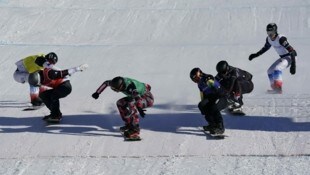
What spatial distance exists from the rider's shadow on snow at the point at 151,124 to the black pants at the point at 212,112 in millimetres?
493

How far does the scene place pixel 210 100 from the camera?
35.7ft

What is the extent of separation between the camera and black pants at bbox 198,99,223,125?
416 inches

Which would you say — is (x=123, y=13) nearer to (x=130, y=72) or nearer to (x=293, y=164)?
(x=130, y=72)

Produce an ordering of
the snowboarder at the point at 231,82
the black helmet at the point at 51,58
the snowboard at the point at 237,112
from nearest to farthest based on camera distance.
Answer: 1. the snowboarder at the point at 231,82
2. the snowboard at the point at 237,112
3. the black helmet at the point at 51,58

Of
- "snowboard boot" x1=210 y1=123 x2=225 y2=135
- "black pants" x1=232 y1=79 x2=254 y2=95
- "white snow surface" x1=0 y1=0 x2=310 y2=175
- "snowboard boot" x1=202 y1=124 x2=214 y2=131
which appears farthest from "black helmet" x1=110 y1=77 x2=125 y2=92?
"black pants" x1=232 y1=79 x2=254 y2=95

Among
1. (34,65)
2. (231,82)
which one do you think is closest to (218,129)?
(231,82)

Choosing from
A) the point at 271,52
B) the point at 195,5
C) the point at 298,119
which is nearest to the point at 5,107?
the point at 298,119

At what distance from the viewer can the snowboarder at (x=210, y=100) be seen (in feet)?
34.8

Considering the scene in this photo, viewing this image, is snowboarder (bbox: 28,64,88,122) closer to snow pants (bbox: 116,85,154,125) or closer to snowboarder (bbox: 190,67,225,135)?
snow pants (bbox: 116,85,154,125)

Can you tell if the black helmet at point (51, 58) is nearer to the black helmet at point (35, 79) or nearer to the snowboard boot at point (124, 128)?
the black helmet at point (35, 79)

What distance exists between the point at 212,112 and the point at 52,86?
352 cm

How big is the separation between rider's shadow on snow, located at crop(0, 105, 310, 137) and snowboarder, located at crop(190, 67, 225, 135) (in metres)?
0.46

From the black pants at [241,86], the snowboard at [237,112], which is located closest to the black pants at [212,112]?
the black pants at [241,86]

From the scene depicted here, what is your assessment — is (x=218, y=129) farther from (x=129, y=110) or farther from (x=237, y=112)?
(x=129, y=110)
